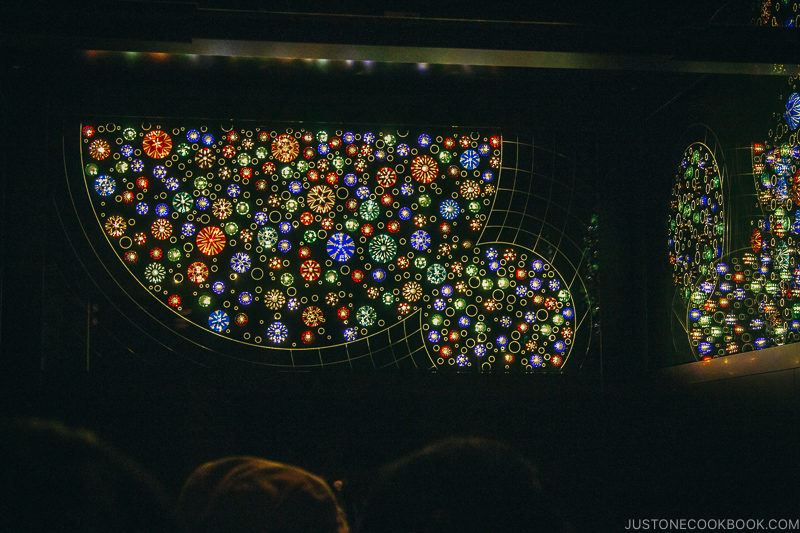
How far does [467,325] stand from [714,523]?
1.86 metres

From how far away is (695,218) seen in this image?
4.36 metres

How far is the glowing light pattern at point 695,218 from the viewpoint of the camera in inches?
160

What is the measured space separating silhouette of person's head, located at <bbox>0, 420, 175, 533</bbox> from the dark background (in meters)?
0.10

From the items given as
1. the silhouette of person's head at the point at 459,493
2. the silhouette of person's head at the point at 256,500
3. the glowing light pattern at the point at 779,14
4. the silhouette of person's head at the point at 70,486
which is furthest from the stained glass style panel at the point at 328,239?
the glowing light pattern at the point at 779,14

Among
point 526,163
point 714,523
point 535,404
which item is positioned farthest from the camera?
point 526,163

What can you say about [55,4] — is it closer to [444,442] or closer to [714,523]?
[444,442]

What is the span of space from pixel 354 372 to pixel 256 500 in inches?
37.0

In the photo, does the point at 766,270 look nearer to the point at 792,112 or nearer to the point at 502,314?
the point at 792,112

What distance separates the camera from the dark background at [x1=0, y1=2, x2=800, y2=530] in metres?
4.55

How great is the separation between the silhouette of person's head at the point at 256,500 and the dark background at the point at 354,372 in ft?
0.30

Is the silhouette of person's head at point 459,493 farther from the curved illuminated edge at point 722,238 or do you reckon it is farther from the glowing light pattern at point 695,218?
the glowing light pattern at point 695,218

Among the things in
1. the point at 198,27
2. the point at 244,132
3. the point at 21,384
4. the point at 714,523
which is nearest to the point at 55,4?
the point at 198,27

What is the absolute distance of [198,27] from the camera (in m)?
3.29

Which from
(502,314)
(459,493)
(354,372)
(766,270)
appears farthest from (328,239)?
(766,270)
